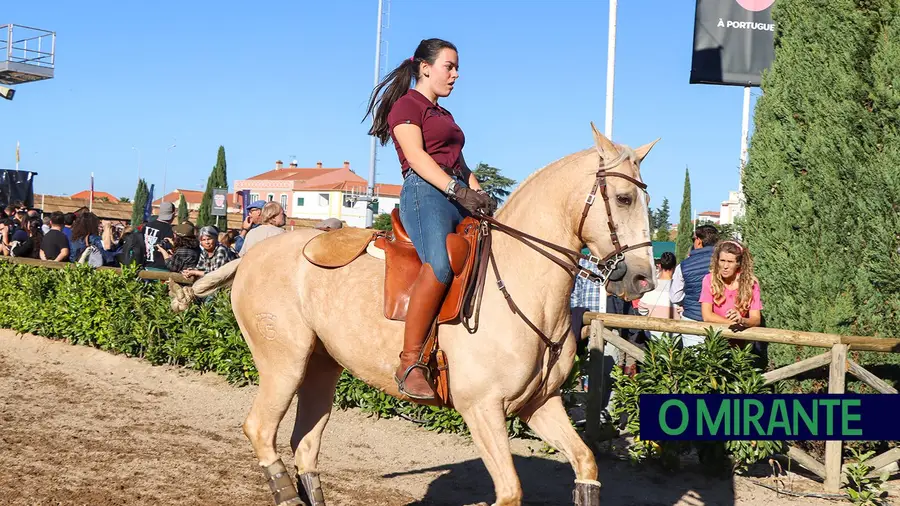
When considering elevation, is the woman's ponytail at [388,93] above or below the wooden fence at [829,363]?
above

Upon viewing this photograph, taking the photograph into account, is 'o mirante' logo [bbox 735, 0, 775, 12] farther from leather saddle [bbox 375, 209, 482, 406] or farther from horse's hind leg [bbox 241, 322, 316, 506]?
horse's hind leg [bbox 241, 322, 316, 506]

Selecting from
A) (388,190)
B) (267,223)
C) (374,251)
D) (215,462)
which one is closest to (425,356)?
(374,251)

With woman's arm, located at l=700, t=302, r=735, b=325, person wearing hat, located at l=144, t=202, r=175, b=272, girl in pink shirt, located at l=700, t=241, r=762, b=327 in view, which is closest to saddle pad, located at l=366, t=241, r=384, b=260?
girl in pink shirt, located at l=700, t=241, r=762, b=327

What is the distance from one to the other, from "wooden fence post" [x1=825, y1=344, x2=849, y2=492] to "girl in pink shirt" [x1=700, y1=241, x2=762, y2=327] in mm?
752

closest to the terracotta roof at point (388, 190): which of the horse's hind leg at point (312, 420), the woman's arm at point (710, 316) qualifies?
the woman's arm at point (710, 316)

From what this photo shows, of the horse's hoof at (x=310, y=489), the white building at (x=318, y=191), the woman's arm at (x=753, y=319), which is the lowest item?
the horse's hoof at (x=310, y=489)

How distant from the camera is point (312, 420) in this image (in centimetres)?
614

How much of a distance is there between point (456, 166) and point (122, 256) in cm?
994

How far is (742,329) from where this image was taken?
7.42 meters

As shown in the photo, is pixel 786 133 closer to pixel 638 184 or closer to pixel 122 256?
pixel 638 184

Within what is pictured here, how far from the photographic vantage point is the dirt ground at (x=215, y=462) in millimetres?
6504

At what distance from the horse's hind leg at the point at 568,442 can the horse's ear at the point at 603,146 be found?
1.48 metres

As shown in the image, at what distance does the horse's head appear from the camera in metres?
4.46

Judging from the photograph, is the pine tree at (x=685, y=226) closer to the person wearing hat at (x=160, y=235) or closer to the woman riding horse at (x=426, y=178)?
the person wearing hat at (x=160, y=235)
